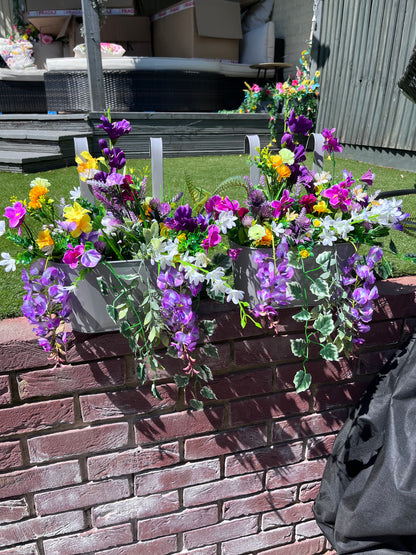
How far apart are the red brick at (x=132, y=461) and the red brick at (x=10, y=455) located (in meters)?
0.22

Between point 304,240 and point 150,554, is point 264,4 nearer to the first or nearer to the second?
point 304,240

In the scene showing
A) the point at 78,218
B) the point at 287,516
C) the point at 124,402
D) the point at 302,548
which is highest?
the point at 78,218

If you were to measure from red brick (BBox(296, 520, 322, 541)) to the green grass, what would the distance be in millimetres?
1094

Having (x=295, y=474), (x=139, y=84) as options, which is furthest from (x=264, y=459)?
(x=139, y=84)

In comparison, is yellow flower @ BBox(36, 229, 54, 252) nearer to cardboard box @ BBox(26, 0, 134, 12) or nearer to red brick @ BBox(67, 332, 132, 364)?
red brick @ BBox(67, 332, 132, 364)

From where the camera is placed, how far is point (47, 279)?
1.07 metres

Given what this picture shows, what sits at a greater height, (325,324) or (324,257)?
(324,257)

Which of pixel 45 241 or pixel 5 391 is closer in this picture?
pixel 45 241

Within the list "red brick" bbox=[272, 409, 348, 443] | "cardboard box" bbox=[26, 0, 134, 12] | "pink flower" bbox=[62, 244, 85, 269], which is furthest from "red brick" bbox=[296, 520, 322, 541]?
"cardboard box" bbox=[26, 0, 134, 12]

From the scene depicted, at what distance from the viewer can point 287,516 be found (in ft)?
5.82

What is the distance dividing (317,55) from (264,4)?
1.67 m

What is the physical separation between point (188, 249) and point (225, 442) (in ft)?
2.60

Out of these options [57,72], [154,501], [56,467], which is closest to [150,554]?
[154,501]

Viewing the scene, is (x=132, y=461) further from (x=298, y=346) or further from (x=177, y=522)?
(x=298, y=346)
